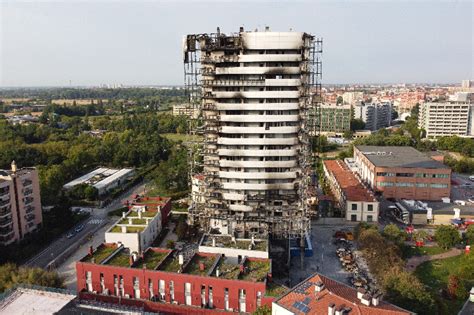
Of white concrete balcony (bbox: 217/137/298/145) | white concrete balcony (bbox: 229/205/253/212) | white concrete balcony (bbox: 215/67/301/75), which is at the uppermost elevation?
white concrete balcony (bbox: 215/67/301/75)

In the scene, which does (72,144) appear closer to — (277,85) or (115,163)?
(115,163)

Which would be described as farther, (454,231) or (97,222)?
(97,222)

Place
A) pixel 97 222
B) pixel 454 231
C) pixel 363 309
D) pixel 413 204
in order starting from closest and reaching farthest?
pixel 363 309
pixel 454 231
pixel 97 222
pixel 413 204

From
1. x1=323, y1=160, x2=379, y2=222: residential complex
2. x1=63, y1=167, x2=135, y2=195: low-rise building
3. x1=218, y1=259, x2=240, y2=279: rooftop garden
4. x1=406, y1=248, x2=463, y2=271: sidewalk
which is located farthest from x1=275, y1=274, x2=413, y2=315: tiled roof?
x1=63, y1=167, x2=135, y2=195: low-rise building

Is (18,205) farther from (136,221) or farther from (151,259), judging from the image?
(151,259)

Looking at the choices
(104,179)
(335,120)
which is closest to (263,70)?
(104,179)

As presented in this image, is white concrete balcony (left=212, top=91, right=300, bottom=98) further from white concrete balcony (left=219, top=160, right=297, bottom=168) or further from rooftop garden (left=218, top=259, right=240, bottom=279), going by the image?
rooftop garden (left=218, top=259, right=240, bottom=279)

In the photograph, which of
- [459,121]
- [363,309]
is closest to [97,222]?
[363,309]
